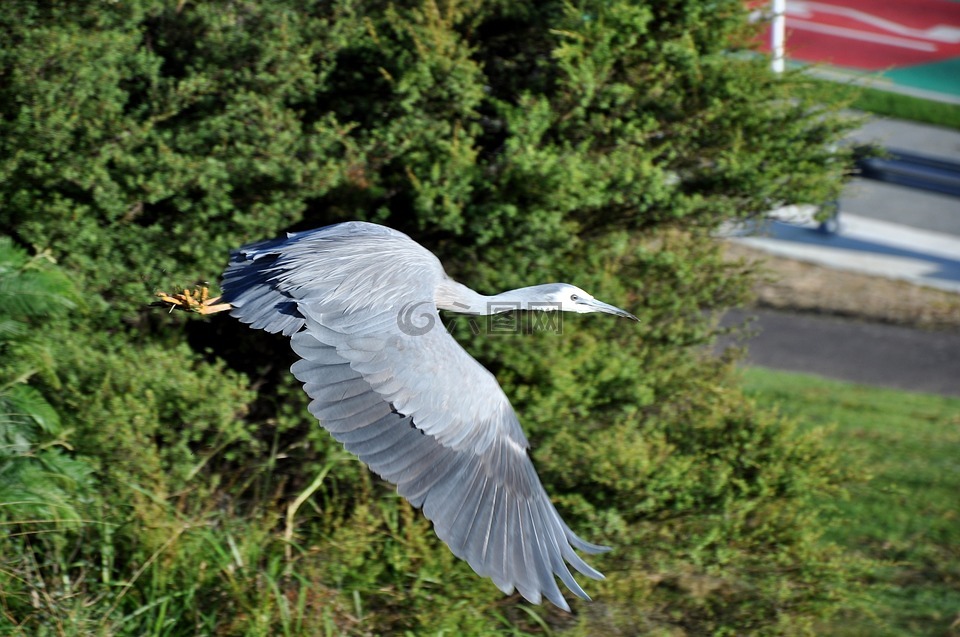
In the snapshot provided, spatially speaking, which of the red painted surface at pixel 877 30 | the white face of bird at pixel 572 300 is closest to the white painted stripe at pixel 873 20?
the red painted surface at pixel 877 30

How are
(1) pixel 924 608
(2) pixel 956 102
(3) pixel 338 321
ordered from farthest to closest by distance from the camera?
(2) pixel 956 102 → (1) pixel 924 608 → (3) pixel 338 321

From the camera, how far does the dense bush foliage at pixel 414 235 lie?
19.9 ft

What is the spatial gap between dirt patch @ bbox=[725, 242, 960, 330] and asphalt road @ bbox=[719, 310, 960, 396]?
0.65ft

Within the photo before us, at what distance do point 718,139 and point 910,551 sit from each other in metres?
3.33

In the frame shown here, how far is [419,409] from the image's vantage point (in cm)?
482

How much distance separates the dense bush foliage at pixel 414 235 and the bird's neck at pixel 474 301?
1.30m

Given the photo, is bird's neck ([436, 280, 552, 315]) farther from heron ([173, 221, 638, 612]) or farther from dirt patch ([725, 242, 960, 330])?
dirt patch ([725, 242, 960, 330])

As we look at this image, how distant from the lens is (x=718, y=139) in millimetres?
7746

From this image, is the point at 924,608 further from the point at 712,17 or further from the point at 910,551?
the point at 712,17

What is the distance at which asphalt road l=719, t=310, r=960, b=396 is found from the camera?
11.0m

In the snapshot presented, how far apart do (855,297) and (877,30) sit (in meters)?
6.95

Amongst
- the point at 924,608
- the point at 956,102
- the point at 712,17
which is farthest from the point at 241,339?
the point at 956,102
